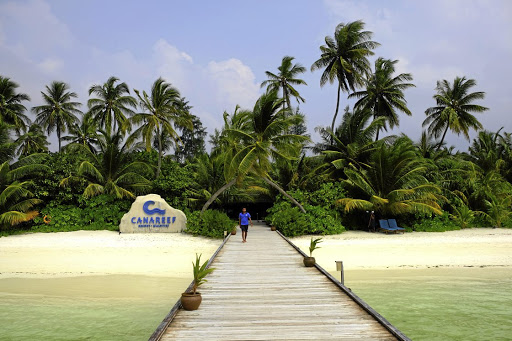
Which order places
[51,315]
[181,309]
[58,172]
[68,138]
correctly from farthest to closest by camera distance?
[68,138] < [58,172] < [51,315] < [181,309]

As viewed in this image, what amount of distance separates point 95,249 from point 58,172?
29.5 ft

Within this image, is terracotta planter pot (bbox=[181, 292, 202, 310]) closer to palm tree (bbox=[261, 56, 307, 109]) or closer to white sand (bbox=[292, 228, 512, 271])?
white sand (bbox=[292, 228, 512, 271])

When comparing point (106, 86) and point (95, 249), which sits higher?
point (106, 86)

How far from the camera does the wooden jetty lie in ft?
Answer: 14.0

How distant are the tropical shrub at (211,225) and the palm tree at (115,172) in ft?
18.6

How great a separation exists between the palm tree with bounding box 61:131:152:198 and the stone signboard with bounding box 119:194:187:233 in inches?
101

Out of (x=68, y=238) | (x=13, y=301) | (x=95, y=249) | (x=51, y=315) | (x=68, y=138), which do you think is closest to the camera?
(x=51, y=315)

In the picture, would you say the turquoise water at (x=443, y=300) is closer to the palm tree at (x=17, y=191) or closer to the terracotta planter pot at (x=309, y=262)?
the terracotta planter pot at (x=309, y=262)

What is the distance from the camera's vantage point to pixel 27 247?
15.1 metres

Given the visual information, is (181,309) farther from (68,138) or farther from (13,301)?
(68,138)

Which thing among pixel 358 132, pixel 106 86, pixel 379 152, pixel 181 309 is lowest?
pixel 181 309

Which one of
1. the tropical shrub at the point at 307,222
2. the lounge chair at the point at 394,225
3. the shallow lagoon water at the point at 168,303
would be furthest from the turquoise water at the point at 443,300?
the lounge chair at the point at 394,225

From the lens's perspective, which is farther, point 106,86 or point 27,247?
point 106,86

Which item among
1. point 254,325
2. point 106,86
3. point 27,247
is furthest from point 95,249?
point 106,86
